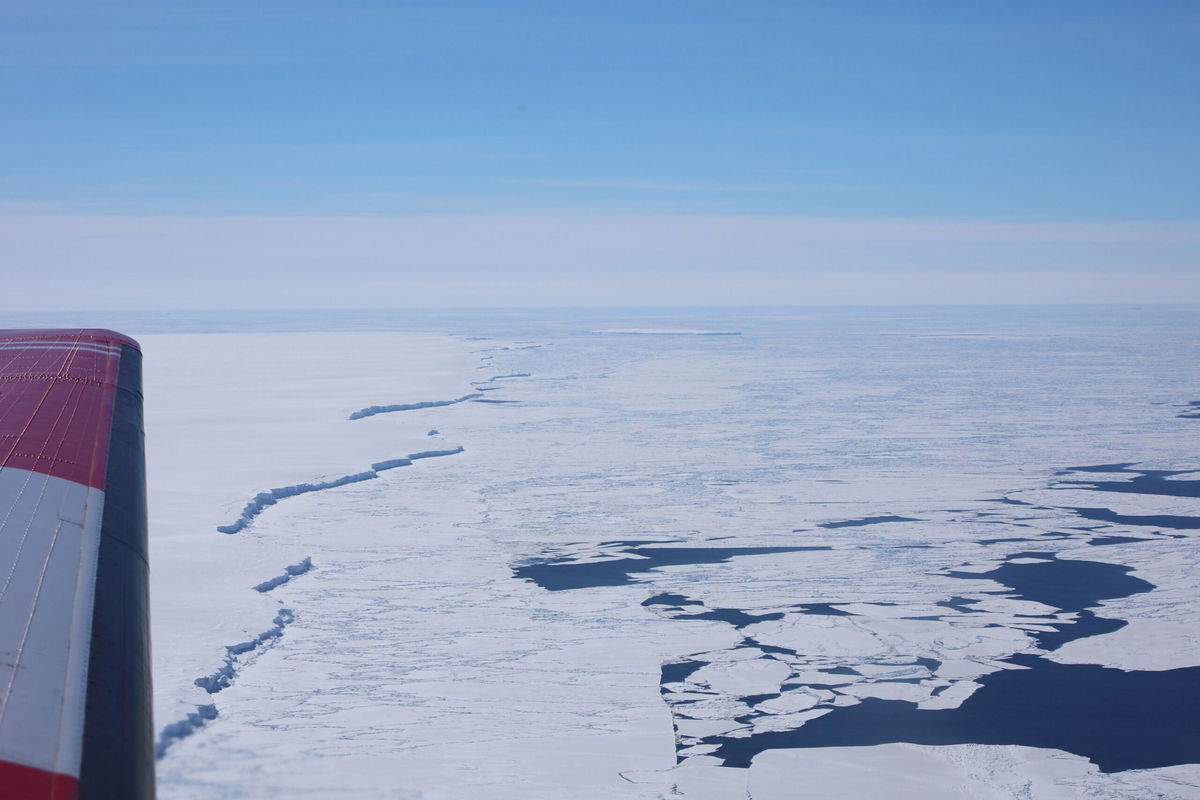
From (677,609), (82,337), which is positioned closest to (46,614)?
(82,337)

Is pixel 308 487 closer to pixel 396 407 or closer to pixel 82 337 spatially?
pixel 82 337

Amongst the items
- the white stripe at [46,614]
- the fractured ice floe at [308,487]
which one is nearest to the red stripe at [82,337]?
the fractured ice floe at [308,487]

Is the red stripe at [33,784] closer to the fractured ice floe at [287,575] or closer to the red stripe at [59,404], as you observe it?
the red stripe at [59,404]

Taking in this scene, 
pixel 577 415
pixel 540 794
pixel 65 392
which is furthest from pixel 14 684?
pixel 577 415

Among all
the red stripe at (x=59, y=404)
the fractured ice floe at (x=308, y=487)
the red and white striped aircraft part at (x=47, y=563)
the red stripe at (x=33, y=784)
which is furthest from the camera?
the fractured ice floe at (x=308, y=487)

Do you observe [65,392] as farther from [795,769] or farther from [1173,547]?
[1173,547]

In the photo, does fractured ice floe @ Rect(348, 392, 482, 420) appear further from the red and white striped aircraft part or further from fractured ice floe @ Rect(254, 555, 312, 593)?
the red and white striped aircraft part
